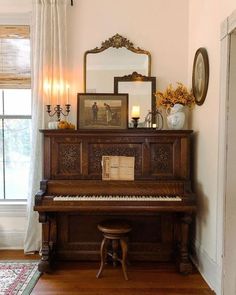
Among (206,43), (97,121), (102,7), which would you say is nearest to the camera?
(206,43)

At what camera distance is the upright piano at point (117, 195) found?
2.98 meters

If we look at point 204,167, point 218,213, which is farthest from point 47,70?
point 218,213

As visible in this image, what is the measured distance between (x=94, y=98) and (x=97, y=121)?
25cm

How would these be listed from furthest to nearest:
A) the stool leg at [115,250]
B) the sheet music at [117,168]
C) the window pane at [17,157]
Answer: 1. the window pane at [17,157]
2. the sheet music at [117,168]
3. the stool leg at [115,250]

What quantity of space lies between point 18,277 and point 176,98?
2387 mm

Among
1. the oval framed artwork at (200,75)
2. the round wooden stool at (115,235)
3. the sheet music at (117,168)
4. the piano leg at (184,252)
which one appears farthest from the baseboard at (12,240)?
the oval framed artwork at (200,75)

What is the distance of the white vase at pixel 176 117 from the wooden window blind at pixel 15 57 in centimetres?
170

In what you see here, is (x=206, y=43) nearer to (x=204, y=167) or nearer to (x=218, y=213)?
(x=204, y=167)

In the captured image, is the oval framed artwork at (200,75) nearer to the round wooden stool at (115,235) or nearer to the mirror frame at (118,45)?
the mirror frame at (118,45)

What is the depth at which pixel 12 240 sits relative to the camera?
378 cm

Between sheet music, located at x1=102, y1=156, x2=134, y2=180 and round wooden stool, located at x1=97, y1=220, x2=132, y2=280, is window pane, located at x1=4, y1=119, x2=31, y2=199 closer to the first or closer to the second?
sheet music, located at x1=102, y1=156, x2=134, y2=180

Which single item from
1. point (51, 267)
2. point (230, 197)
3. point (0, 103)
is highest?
point (0, 103)

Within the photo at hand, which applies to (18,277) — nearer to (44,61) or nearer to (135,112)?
(135,112)

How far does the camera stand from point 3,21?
3.70 meters
